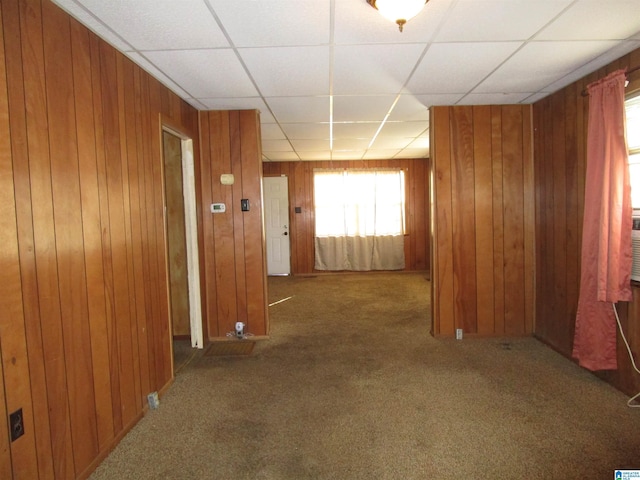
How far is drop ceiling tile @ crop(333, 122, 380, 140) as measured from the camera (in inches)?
166

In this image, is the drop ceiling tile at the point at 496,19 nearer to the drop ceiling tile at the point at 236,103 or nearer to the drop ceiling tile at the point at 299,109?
the drop ceiling tile at the point at 299,109

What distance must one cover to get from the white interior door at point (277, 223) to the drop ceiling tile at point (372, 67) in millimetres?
4313

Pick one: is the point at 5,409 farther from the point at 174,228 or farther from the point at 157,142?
the point at 174,228

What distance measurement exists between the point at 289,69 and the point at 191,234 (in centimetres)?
181

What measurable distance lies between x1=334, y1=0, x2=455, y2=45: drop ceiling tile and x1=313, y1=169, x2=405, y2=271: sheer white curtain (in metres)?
5.01

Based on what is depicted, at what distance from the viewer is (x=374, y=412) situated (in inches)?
91.6

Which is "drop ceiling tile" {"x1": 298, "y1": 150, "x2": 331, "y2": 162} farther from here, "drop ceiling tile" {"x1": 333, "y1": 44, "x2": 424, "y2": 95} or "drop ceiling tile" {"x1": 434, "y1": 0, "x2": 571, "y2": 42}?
"drop ceiling tile" {"x1": 434, "y1": 0, "x2": 571, "y2": 42}

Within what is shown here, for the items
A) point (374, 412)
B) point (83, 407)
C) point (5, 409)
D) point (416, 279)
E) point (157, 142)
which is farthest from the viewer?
point (416, 279)

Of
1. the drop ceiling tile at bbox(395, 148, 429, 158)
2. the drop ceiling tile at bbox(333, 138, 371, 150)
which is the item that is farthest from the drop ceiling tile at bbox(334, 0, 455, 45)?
the drop ceiling tile at bbox(395, 148, 429, 158)

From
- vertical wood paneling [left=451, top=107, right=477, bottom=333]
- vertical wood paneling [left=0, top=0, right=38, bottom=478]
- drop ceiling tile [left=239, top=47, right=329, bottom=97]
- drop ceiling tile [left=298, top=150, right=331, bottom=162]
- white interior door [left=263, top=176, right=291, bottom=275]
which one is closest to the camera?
vertical wood paneling [left=0, top=0, right=38, bottom=478]

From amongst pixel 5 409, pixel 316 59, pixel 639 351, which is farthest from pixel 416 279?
pixel 5 409

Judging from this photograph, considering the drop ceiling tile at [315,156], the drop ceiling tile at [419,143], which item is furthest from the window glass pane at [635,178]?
the drop ceiling tile at [315,156]

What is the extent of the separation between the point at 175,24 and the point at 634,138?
10.1 feet

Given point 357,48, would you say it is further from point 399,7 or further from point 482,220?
point 482,220
